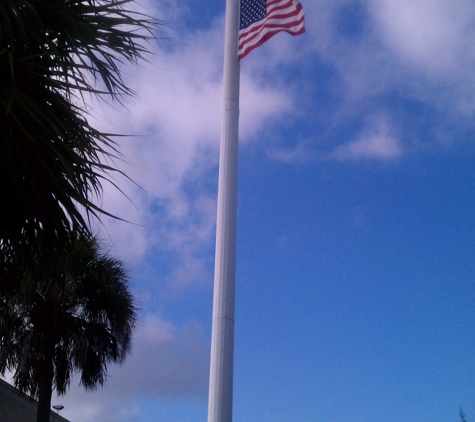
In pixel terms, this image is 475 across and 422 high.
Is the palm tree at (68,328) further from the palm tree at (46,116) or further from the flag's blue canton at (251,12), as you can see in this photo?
the palm tree at (46,116)

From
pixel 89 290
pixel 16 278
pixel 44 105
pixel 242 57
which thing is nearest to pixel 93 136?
pixel 44 105

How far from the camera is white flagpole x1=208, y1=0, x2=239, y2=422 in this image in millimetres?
6609

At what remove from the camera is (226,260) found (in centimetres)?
719

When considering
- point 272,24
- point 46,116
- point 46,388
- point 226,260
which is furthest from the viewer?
point 46,388

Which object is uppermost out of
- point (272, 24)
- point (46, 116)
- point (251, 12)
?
point (251, 12)

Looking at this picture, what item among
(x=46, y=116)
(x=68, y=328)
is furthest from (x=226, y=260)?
(x=68, y=328)

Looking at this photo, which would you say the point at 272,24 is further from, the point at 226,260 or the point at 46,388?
the point at 46,388

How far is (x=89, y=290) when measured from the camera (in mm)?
13219

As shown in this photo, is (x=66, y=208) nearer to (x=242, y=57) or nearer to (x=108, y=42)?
(x=108, y=42)

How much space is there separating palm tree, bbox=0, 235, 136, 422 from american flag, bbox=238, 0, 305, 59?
4858mm

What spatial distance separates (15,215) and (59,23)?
1492mm

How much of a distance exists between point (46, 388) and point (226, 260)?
684 cm

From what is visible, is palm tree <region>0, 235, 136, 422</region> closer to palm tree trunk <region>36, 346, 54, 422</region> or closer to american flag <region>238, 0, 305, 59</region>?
palm tree trunk <region>36, 346, 54, 422</region>

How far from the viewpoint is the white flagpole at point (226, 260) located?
6.61 m
